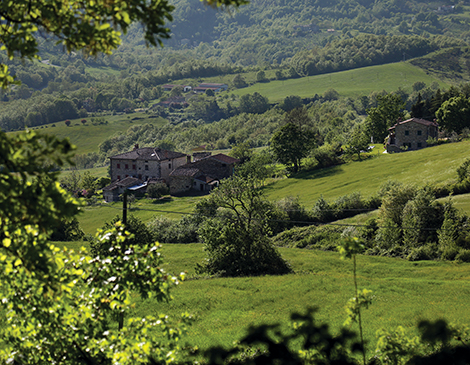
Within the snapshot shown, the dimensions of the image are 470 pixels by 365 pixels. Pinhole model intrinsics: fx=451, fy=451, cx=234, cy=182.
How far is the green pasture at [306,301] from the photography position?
14.9 meters

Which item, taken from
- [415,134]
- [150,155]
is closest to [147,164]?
[150,155]

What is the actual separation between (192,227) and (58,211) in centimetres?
4336

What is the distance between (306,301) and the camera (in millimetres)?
18062

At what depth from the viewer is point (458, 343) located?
1223 cm

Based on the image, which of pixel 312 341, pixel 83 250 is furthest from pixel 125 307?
pixel 312 341

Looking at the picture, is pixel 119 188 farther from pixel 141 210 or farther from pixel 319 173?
pixel 319 173

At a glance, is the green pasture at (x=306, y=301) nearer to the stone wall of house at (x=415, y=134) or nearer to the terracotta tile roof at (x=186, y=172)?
the terracotta tile roof at (x=186, y=172)

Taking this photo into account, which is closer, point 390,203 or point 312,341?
point 312,341

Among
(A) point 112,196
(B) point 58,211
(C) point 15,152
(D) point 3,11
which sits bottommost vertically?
(A) point 112,196

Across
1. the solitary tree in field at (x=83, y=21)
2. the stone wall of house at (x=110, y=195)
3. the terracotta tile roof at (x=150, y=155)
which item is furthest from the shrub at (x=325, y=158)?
the solitary tree in field at (x=83, y=21)

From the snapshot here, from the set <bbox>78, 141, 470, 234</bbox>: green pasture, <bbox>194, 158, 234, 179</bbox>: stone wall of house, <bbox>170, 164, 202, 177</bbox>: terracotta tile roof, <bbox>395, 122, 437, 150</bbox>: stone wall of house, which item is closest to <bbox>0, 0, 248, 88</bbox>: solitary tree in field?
<bbox>78, 141, 470, 234</bbox>: green pasture

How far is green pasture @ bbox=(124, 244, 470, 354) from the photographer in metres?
14.9

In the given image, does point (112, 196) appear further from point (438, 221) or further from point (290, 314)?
point (290, 314)

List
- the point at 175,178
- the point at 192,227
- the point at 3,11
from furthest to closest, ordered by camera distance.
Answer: the point at 175,178 → the point at 192,227 → the point at 3,11
